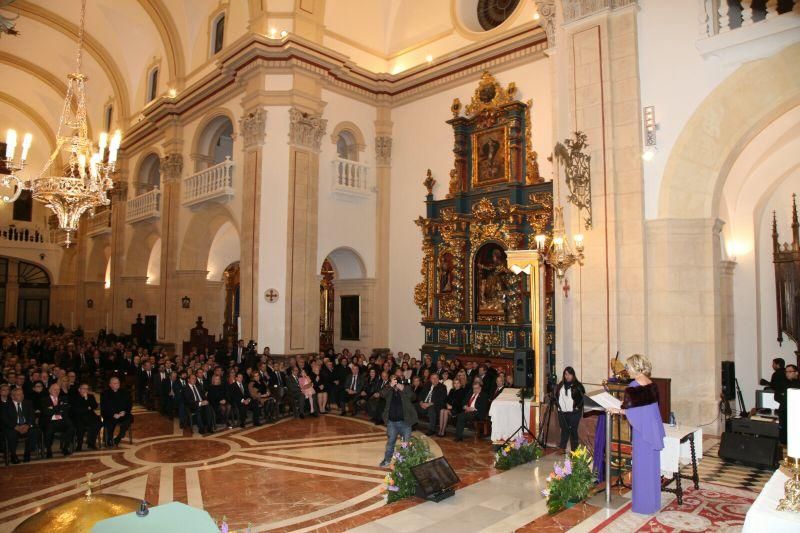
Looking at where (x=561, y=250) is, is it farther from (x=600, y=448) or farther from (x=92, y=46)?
(x=92, y=46)

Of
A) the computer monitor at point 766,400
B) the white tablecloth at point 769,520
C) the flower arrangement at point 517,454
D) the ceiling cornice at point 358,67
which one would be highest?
the ceiling cornice at point 358,67

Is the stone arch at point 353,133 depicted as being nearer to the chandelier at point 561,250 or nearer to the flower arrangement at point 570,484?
the chandelier at point 561,250

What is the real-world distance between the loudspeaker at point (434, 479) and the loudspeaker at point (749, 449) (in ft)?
13.6

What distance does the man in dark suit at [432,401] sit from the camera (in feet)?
36.2

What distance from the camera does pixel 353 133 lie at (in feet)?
60.0

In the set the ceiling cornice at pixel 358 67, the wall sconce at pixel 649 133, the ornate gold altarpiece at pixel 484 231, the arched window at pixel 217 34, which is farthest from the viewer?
the arched window at pixel 217 34

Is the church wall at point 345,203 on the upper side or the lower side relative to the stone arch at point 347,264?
upper

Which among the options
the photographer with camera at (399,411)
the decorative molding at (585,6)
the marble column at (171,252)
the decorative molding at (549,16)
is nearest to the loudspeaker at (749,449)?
the photographer with camera at (399,411)

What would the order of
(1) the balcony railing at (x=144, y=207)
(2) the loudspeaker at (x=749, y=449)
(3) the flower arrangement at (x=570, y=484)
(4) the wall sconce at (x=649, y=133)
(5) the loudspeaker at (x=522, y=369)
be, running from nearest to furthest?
(3) the flower arrangement at (x=570, y=484), (2) the loudspeaker at (x=749, y=449), (5) the loudspeaker at (x=522, y=369), (4) the wall sconce at (x=649, y=133), (1) the balcony railing at (x=144, y=207)

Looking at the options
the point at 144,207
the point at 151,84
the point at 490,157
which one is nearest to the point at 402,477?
the point at 490,157

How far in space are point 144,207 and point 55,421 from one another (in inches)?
607

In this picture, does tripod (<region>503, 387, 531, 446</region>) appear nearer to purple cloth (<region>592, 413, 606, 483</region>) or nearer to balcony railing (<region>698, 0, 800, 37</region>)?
purple cloth (<region>592, 413, 606, 483</region>)

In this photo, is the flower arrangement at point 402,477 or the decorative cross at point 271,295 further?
the decorative cross at point 271,295

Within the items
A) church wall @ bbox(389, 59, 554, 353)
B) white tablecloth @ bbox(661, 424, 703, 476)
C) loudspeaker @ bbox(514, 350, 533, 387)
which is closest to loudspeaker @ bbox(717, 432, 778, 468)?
white tablecloth @ bbox(661, 424, 703, 476)
